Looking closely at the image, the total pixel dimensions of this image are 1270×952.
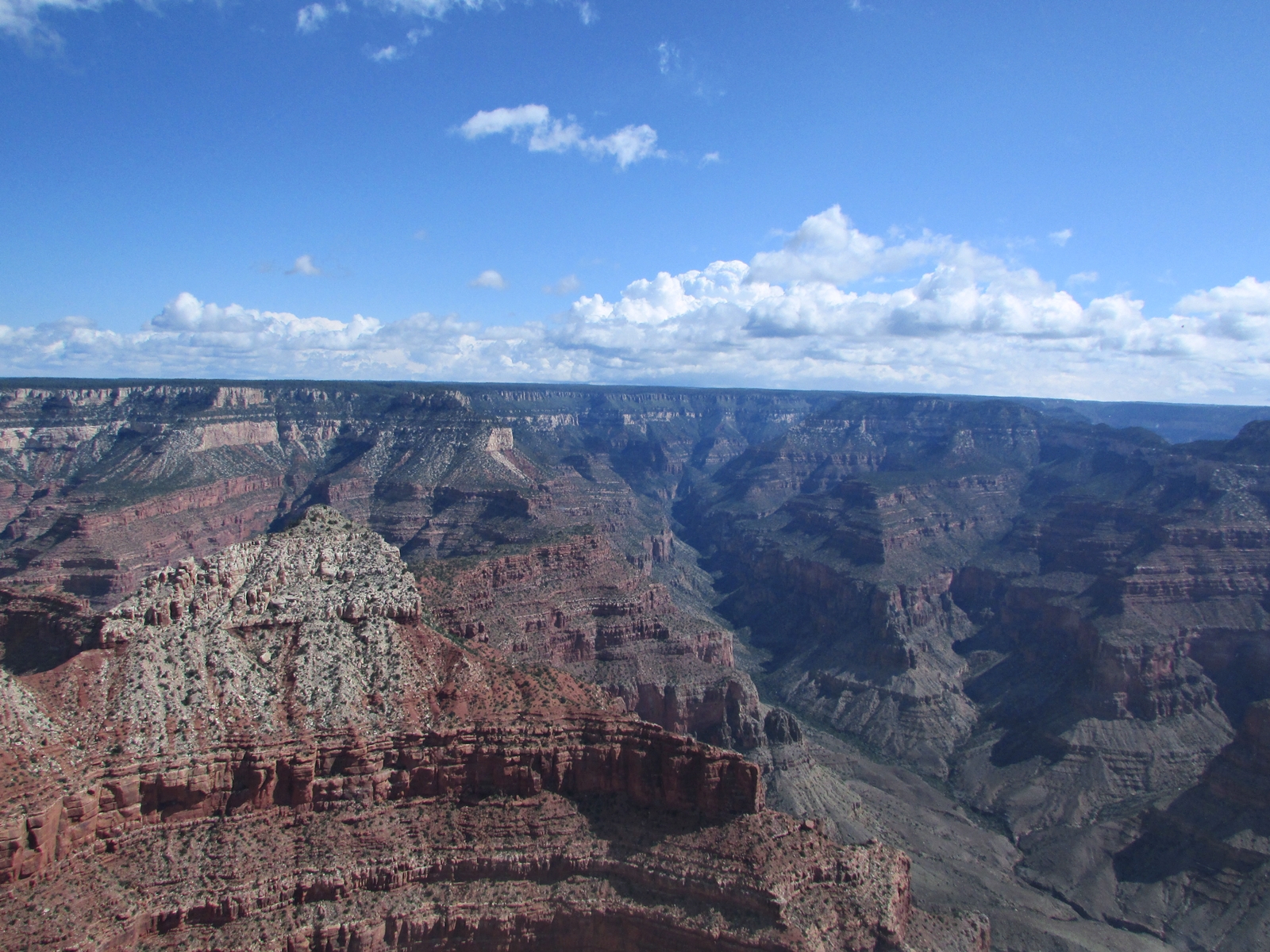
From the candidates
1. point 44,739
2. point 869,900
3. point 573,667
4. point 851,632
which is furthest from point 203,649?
point 851,632

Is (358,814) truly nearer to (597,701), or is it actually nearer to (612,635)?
(597,701)

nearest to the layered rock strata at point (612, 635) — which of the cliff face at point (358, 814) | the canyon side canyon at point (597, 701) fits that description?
the canyon side canyon at point (597, 701)

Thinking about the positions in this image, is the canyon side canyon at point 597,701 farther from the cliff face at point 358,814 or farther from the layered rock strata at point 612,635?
the layered rock strata at point 612,635

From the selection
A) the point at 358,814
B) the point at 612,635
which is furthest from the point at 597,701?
the point at 612,635

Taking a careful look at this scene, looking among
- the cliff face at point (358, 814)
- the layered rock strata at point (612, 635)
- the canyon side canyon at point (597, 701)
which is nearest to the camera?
the cliff face at point (358, 814)

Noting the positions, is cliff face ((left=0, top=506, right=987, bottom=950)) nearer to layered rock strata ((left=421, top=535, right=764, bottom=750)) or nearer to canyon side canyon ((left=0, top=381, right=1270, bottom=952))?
canyon side canyon ((left=0, top=381, right=1270, bottom=952))

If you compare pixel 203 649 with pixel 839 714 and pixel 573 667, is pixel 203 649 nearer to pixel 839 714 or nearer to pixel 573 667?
pixel 573 667

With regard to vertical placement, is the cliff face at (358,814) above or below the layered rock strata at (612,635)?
above
